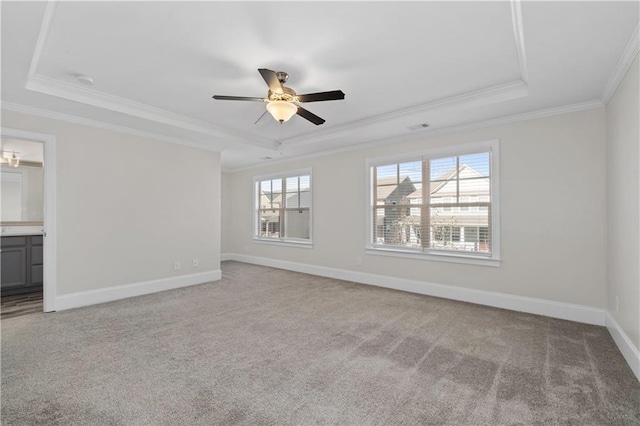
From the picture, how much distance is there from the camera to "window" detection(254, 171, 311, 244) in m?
6.49

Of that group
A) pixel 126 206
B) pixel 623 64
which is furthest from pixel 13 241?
pixel 623 64

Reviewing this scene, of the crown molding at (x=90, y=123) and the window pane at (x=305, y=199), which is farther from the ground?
the crown molding at (x=90, y=123)

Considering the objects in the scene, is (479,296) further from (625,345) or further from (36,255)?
(36,255)

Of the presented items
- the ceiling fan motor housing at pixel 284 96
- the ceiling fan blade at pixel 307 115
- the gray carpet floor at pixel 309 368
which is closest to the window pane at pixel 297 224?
the gray carpet floor at pixel 309 368

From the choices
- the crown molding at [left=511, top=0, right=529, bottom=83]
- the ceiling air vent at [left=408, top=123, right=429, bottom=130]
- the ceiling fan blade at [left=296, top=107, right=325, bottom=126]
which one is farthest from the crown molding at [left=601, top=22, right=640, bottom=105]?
the ceiling fan blade at [left=296, top=107, right=325, bottom=126]

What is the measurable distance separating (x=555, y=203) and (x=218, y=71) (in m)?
4.11

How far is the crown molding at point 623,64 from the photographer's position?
2.19 meters

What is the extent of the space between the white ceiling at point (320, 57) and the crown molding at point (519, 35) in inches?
0.6

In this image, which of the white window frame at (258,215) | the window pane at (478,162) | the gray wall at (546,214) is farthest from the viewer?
the white window frame at (258,215)

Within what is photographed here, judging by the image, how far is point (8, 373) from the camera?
7.50 feet

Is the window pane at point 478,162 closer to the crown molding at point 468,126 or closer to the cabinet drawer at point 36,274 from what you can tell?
the crown molding at point 468,126

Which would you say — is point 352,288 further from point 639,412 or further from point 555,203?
point 639,412

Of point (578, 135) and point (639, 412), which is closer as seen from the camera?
point (639, 412)

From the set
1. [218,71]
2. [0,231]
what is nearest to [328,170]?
[218,71]
